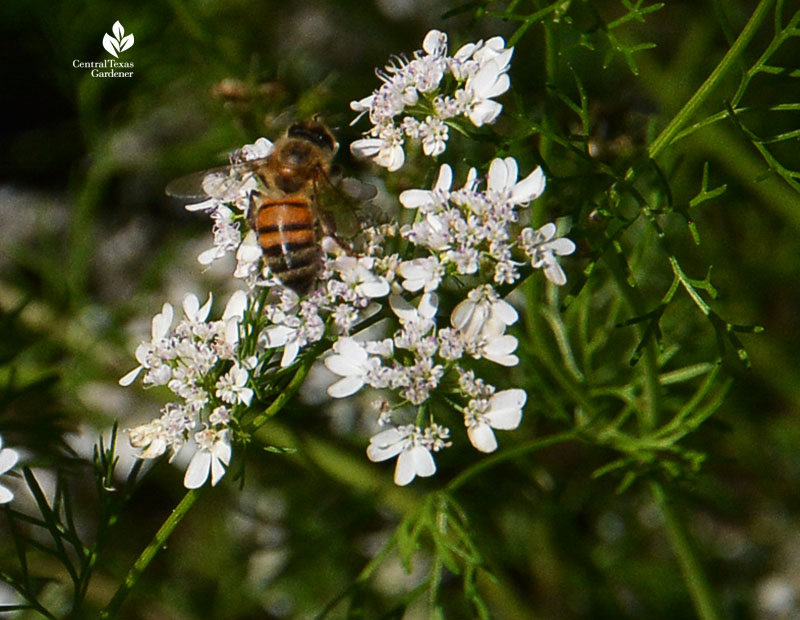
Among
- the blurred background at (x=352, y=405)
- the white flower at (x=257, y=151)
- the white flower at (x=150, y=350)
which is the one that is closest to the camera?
the white flower at (x=150, y=350)

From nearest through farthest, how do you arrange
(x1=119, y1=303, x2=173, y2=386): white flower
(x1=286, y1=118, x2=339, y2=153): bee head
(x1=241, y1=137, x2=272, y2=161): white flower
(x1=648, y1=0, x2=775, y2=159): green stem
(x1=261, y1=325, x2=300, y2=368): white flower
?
(x1=648, y1=0, x2=775, y2=159): green stem, (x1=261, y1=325, x2=300, y2=368): white flower, (x1=119, y1=303, x2=173, y2=386): white flower, (x1=241, y1=137, x2=272, y2=161): white flower, (x1=286, y1=118, x2=339, y2=153): bee head

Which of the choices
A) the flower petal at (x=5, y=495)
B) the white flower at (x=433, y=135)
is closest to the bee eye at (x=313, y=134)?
the white flower at (x=433, y=135)

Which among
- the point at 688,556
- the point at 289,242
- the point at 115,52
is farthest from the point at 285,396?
the point at 115,52

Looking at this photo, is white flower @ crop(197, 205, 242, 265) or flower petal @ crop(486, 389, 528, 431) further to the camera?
white flower @ crop(197, 205, 242, 265)

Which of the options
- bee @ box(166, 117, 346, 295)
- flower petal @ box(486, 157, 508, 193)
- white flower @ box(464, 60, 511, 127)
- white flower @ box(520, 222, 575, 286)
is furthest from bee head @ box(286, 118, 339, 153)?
white flower @ box(520, 222, 575, 286)

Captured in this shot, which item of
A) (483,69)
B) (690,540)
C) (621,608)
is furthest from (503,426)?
(621,608)

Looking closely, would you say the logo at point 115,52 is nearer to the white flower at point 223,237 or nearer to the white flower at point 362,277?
the white flower at point 223,237

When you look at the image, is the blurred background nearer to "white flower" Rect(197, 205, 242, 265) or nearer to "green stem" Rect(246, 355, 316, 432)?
"white flower" Rect(197, 205, 242, 265)

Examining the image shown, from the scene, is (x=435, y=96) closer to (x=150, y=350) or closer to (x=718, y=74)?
(x=718, y=74)

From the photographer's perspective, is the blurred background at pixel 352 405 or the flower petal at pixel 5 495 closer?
the flower petal at pixel 5 495
